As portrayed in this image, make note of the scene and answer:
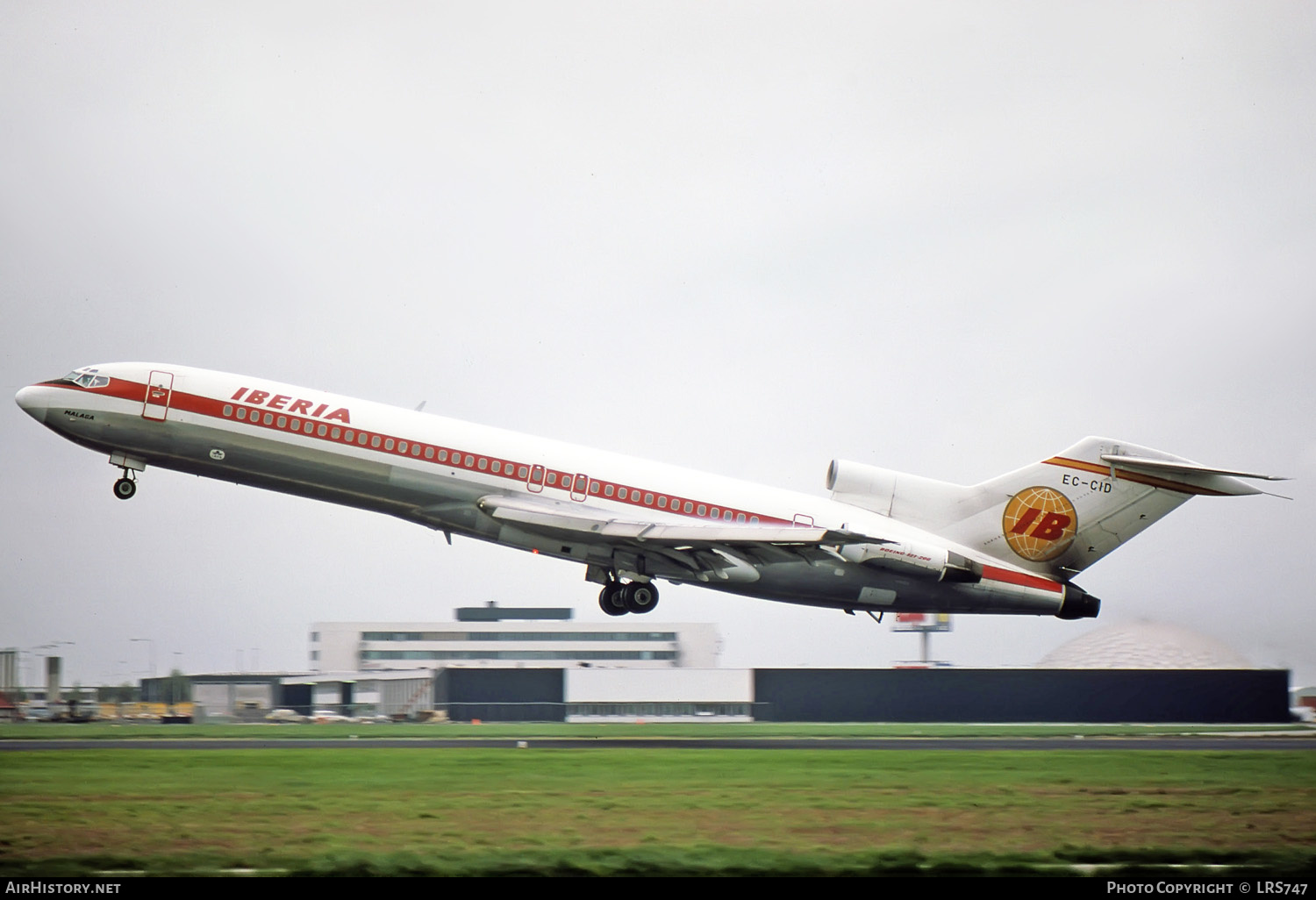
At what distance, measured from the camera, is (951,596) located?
34625 millimetres

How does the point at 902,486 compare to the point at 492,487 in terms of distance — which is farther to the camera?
the point at 902,486

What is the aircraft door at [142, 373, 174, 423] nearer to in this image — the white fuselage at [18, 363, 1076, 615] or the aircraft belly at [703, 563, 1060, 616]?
the white fuselage at [18, 363, 1076, 615]

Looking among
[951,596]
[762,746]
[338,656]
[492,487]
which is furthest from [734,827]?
[338,656]

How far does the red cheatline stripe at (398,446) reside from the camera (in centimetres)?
3092

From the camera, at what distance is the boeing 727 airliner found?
102 feet

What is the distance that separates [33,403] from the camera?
31.7 metres

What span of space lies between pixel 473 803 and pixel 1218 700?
35894 millimetres

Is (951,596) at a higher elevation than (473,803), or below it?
higher

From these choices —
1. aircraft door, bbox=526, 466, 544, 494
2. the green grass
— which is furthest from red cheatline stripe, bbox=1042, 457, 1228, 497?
aircraft door, bbox=526, 466, 544, 494

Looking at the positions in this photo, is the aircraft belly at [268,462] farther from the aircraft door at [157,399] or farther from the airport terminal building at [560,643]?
the airport terminal building at [560,643]

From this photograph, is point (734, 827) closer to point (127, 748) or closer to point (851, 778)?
point (851, 778)

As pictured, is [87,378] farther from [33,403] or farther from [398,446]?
[398,446]

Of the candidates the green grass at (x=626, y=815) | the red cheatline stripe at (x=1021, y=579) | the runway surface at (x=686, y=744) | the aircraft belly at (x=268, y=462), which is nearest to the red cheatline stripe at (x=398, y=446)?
the aircraft belly at (x=268, y=462)

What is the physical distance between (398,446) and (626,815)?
570 inches
